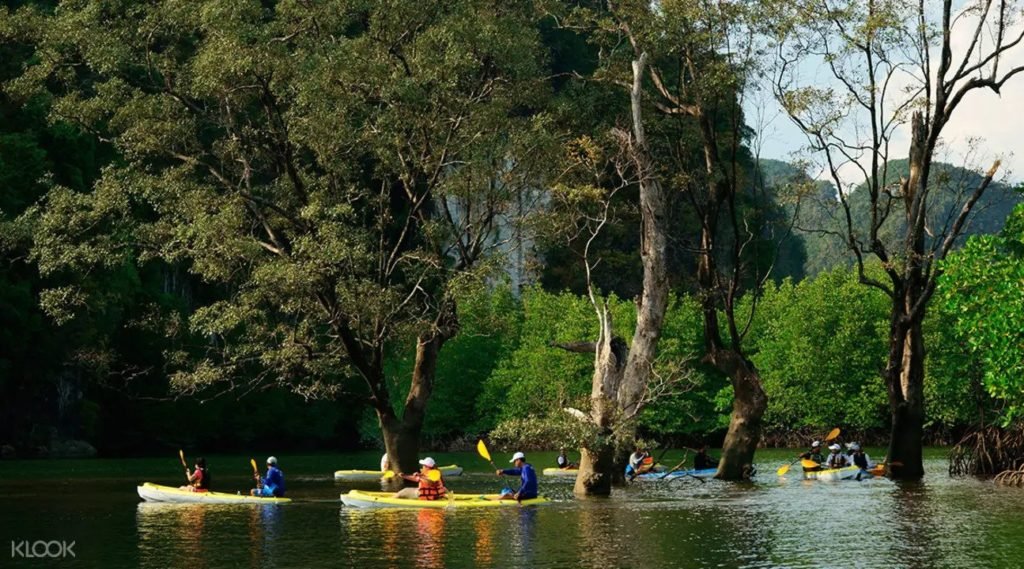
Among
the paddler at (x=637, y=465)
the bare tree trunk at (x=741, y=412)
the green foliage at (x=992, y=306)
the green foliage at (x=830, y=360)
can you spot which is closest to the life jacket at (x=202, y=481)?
the paddler at (x=637, y=465)

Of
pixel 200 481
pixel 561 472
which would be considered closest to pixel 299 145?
pixel 200 481

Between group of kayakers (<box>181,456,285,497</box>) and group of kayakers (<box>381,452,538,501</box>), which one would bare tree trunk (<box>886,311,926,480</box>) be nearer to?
group of kayakers (<box>381,452,538,501</box>)

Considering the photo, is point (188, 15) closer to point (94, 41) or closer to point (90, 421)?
point (94, 41)

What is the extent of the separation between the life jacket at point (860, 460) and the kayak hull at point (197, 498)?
21356 mm

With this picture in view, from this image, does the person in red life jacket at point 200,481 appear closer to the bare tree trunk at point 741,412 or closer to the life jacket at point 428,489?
the life jacket at point 428,489

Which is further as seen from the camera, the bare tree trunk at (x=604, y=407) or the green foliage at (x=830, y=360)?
the green foliage at (x=830, y=360)

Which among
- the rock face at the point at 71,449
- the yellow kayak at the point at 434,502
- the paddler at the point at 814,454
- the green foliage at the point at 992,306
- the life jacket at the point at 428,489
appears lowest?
the yellow kayak at the point at 434,502

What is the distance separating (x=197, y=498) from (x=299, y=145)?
11751 millimetres

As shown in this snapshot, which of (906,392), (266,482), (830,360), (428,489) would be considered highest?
(830,360)

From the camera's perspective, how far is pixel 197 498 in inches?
1612

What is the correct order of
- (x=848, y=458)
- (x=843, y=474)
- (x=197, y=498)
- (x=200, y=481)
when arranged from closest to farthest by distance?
(x=197, y=498), (x=200, y=481), (x=843, y=474), (x=848, y=458)

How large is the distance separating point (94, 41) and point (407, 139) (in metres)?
10.2

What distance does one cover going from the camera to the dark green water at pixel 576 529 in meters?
25.7

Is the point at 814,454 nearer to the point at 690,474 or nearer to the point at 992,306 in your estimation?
the point at 690,474
